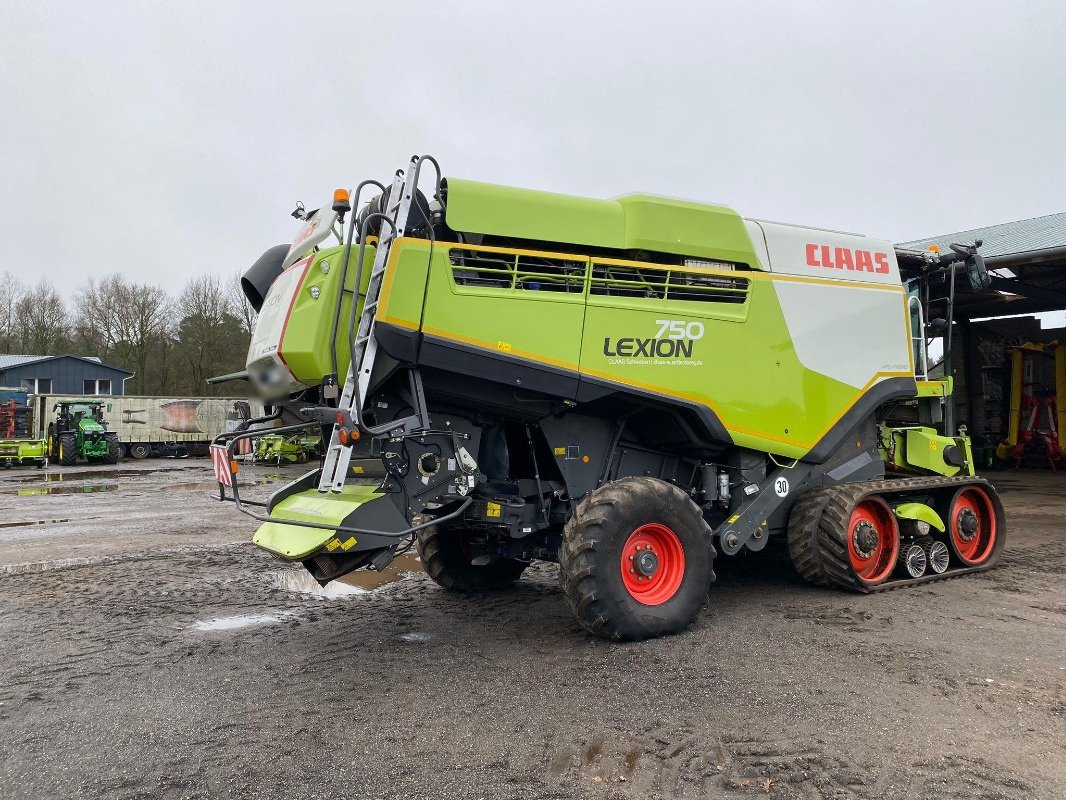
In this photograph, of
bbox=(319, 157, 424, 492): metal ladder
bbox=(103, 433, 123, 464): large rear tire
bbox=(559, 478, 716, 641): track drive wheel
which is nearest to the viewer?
bbox=(319, 157, 424, 492): metal ladder

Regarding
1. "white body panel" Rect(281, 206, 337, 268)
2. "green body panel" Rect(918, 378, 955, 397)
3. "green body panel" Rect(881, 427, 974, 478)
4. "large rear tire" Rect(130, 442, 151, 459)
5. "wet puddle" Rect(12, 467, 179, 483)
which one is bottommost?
"wet puddle" Rect(12, 467, 179, 483)

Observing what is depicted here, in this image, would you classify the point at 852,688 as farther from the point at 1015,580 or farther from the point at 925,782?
the point at 1015,580

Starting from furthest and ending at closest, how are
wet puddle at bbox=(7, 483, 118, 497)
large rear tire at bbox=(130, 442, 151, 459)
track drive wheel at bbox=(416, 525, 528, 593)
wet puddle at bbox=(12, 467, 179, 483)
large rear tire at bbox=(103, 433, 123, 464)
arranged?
large rear tire at bbox=(130, 442, 151, 459), large rear tire at bbox=(103, 433, 123, 464), wet puddle at bbox=(12, 467, 179, 483), wet puddle at bbox=(7, 483, 118, 497), track drive wheel at bbox=(416, 525, 528, 593)

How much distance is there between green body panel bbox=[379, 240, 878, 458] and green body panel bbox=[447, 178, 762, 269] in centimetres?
21

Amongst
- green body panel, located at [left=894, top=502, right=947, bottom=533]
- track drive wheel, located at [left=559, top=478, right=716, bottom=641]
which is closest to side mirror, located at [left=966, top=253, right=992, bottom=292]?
green body panel, located at [left=894, top=502, right=947, bottom=533]

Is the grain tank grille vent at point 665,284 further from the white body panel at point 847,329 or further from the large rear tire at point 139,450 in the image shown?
the large rear tire at point 139,450

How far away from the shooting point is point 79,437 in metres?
27.7

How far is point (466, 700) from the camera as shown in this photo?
4.14 meters

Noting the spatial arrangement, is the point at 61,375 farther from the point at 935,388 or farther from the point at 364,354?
the point at 935,388

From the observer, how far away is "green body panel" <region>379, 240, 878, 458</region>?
474 centimetres

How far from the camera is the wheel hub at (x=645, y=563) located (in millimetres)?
5098

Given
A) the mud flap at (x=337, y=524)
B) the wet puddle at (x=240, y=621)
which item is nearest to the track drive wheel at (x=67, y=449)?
the wet puddle at (x=240, y=621)

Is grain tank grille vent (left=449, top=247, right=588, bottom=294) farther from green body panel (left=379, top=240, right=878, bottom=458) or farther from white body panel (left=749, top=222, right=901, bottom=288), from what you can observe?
white body panel (left=749, top=222, right=901, bottom=288)

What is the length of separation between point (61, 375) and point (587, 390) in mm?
43545
